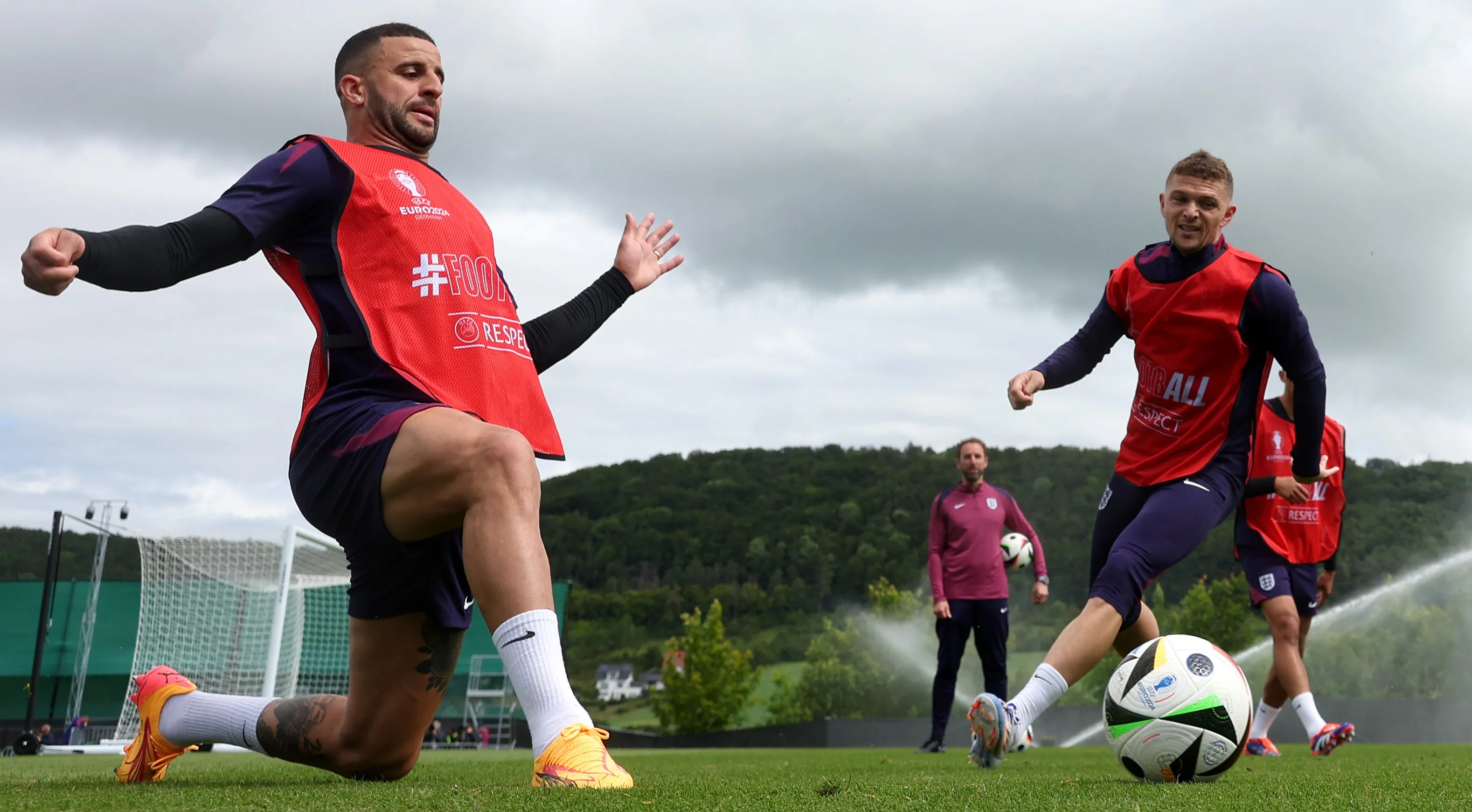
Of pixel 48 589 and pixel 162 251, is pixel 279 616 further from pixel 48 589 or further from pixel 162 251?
pixel 162 251

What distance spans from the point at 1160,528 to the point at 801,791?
2141mm

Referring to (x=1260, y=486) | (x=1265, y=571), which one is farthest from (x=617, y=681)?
(x=1260, y=486)

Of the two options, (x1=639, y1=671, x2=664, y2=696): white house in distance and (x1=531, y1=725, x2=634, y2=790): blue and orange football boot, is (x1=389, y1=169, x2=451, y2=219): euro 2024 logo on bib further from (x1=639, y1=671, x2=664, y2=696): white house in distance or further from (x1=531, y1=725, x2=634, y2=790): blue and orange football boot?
(x1=639, y1=671, x2=664, y2=696): white house in distance

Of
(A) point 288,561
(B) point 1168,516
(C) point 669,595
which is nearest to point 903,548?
(C) point 669,595

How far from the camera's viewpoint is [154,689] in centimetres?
383

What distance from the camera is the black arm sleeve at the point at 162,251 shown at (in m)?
2.47

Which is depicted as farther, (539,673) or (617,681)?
(617,681)

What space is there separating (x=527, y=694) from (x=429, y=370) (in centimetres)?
90

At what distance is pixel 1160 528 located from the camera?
435cm

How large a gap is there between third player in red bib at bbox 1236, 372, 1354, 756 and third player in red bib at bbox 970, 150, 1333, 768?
3.29 metres

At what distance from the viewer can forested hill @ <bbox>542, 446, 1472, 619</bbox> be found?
62406mm

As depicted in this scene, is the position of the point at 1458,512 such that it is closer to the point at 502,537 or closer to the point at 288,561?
the point at 288,561

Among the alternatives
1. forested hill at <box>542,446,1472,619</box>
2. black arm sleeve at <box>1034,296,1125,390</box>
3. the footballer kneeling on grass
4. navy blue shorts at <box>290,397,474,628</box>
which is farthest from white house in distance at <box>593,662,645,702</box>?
navy blue shorts at <box>290,397,474,628</box>

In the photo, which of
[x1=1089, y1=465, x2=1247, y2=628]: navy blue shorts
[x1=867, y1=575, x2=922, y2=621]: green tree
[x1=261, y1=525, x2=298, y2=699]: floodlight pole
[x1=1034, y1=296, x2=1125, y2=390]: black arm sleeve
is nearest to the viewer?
[x1=1089, y1=465, x2=1247, y2=628]: navy blue shorts
